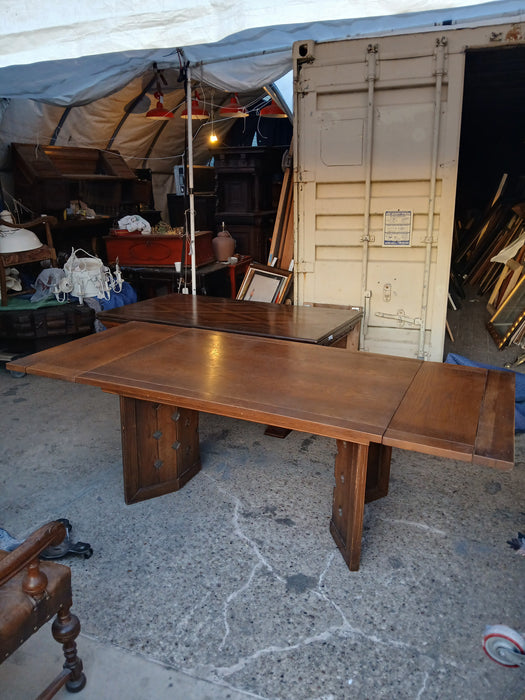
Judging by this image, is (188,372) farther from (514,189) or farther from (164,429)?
(514,189)

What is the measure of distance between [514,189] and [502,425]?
801 cm

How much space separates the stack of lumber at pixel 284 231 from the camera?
594cm

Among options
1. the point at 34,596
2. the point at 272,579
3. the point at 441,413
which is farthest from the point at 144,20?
the point at 272,579

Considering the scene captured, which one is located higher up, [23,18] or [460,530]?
[23,18]

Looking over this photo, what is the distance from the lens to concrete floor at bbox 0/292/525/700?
6.10 feet

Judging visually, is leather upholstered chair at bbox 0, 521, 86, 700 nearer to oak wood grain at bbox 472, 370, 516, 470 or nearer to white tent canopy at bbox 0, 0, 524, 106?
oak wood grain at bbox 472, 370, 516, 470

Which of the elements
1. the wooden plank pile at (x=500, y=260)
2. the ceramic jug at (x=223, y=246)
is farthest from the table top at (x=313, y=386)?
the ceramic jug at (x=223, y=246)

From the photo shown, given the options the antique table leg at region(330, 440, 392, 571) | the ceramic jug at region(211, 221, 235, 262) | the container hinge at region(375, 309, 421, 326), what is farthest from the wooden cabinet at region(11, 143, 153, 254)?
the antique table leg at region(330, 440, 392, 571)

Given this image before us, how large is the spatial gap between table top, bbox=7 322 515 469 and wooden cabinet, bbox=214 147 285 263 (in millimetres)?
4360

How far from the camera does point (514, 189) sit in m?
8.72

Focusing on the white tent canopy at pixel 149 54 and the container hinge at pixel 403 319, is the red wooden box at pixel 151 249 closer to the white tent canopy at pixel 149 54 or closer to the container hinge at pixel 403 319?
the white tent canopy at pixel 149 54

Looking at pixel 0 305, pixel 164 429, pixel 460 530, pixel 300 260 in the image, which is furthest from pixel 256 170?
pixel 460 530

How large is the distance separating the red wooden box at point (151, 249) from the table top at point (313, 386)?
303 centimetres

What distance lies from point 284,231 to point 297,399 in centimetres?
409
